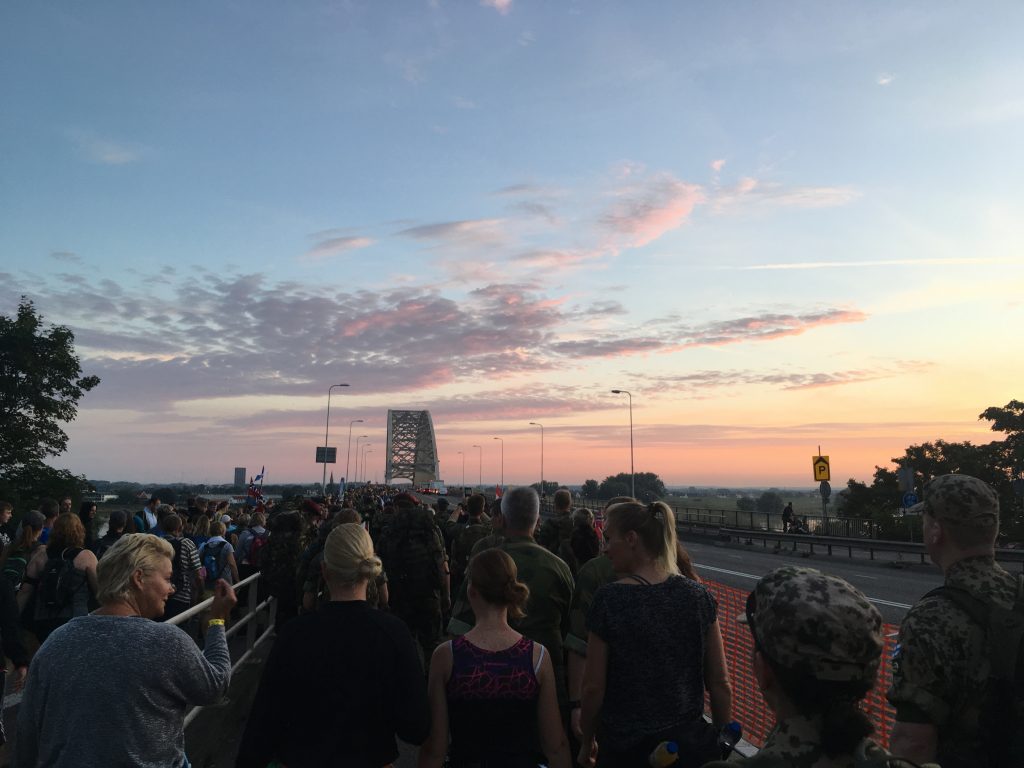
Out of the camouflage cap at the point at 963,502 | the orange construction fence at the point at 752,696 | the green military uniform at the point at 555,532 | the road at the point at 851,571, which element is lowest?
the road at the point at 851,571

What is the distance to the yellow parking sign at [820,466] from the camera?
29650 mm

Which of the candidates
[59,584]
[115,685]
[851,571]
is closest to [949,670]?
[115,685]

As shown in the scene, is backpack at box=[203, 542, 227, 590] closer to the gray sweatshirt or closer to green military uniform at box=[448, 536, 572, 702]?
green military uniform at box=[448, 536, 572, 702]

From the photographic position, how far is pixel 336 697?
296 centimetres

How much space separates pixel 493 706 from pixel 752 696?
18.8 ft

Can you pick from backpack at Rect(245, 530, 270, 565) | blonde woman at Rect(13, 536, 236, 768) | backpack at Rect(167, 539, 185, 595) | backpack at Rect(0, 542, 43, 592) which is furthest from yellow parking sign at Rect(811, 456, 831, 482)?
blonde woman at Rect(13, 536, 236, 768)

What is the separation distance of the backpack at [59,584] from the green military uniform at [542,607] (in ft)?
13.5

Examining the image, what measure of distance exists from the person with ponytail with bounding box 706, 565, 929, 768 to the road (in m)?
13.7

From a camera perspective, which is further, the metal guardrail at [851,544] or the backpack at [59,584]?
the metal guardrail at [851,544]

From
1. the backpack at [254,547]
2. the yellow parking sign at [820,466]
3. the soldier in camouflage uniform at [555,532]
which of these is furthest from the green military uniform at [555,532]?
the yellow parking sign at [820,466]

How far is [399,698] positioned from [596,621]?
0.96 meters

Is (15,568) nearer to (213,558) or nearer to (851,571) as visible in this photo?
(213,558)

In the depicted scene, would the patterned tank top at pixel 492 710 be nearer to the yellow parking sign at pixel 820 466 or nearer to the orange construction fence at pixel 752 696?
the orange construction fence at pixel 752 696

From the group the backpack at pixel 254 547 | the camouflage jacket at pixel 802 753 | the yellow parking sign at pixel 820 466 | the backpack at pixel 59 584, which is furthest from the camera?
the yellow parking sign at pixel 820 466
